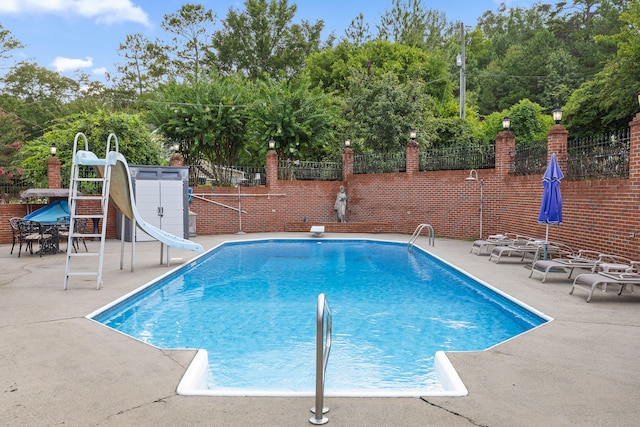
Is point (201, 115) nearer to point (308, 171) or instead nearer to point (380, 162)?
point (308, 171)

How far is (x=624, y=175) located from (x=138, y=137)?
16.9m

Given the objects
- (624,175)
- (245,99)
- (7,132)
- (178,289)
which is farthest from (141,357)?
(7,132)

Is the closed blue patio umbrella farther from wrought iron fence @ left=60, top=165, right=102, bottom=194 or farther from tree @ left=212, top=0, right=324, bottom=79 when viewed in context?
tree @ left=212, top=0, right=324, bottom=79

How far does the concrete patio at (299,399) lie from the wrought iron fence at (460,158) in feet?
31.5

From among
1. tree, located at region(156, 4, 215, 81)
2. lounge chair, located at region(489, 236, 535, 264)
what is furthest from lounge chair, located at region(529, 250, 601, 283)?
tree, located at region(156, 4, 215, 81)

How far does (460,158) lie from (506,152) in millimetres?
2161

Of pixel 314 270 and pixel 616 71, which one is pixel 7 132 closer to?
pixel 314 270

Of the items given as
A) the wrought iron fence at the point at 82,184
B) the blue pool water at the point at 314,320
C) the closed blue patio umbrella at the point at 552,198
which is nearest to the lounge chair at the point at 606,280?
the blue pool water at the point at 314,320

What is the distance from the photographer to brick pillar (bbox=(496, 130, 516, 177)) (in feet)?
47.3

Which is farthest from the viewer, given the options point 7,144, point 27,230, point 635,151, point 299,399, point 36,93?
point 36,93

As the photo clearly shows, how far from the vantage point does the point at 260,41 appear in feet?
119

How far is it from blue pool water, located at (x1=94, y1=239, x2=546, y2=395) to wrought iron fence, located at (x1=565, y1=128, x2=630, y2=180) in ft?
12.0

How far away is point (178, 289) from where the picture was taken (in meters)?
9.02

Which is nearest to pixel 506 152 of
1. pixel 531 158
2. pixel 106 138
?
pixel 531 158
